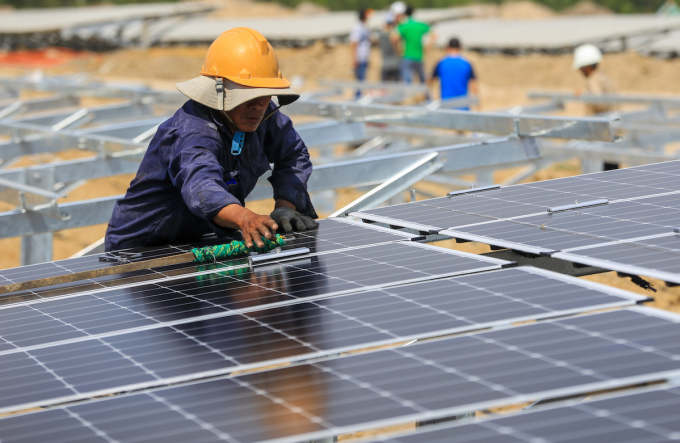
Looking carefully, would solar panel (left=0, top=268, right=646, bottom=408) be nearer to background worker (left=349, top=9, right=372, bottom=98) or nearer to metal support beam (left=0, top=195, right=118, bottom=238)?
metal support beam (left=0, top=195, right=118, bottom=238)

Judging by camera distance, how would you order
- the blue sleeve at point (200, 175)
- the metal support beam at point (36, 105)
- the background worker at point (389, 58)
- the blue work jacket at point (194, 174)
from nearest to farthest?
1. the blue sleeve at point (200, 175)
2. the blue work jacket at point (194, 174)
3. the metal support beam at point (36, 105)
4. the background worker at point (389, 58)

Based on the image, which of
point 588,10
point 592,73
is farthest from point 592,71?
point 588,10

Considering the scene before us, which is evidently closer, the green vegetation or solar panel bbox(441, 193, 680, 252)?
solar panel bbox(441, 193, 680, 252)

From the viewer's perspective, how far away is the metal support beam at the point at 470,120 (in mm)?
7348

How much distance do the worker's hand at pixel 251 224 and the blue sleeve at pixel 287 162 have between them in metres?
0.96

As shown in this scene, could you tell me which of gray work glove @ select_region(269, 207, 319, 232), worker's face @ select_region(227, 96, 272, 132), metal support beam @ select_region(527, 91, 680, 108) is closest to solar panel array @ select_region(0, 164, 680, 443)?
gray work glove @ select_region(269, 207, 319, 232)

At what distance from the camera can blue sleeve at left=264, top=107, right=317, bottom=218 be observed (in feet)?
17.8

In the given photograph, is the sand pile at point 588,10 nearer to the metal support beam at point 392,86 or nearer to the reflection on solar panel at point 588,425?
the metal support beam at point 392,86

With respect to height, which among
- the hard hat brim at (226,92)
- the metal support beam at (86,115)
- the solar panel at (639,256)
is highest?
the metal support beam at (86,115)

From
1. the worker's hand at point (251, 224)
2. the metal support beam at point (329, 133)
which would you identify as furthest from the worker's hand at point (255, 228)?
the metal support beam at point (329, 133)

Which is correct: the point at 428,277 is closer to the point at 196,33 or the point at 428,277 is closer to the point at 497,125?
the point at 497,125

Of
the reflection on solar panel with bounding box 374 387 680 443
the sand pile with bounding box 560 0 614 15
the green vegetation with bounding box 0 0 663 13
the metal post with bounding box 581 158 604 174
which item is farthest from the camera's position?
the green vegetation with bounding box 0 0 663 13

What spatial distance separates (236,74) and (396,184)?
6.66 feet

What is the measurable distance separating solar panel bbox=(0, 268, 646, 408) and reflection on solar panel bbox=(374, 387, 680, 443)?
741 millimetres
